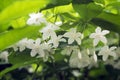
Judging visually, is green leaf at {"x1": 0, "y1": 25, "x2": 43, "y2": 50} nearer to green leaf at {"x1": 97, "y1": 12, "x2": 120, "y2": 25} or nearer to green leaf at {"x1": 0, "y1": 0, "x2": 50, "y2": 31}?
green leaf at {"x1": 0, "y1": 0, "x2": 50, "y2": 31}

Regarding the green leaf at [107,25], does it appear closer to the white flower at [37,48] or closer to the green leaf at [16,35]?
the white flower at [37,48]

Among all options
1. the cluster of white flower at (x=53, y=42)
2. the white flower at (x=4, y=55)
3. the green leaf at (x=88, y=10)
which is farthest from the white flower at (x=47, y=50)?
the white flower at (x=4, y=55)

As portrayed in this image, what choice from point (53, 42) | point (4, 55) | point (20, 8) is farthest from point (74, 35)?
point (4, 55)

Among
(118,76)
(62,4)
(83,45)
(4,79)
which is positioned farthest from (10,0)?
(118,76)

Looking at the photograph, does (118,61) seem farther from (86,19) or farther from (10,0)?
(10,0)

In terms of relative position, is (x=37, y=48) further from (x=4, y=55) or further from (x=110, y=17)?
(x=4, y=55)
